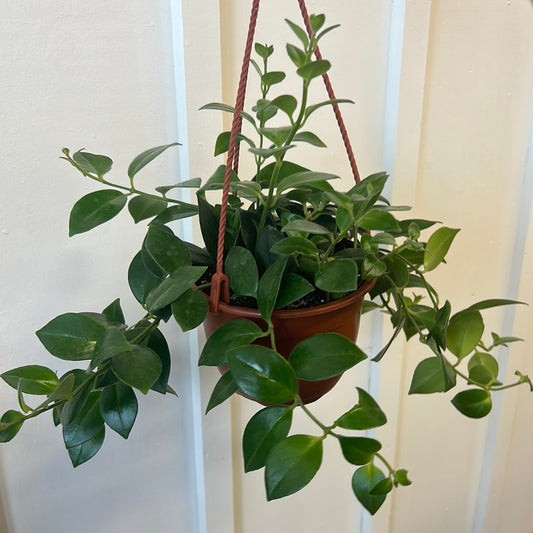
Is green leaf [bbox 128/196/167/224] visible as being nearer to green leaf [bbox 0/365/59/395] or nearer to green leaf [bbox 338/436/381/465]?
green leaf [bbox 0/365/59/395]

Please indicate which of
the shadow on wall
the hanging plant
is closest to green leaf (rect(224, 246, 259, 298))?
the hanging plant

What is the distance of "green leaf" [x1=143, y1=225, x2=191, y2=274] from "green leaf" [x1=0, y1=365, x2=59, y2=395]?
0.60ft

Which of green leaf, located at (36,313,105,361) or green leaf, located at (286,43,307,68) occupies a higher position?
green leaf, located at (286,43,307,68)

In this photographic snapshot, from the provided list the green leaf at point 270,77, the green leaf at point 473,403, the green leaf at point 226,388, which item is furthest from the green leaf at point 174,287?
Result: the green leaf at point 473,403

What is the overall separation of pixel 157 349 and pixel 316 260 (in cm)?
19

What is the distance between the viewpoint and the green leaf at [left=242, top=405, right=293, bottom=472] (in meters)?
0.51

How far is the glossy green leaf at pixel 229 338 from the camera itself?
0.54 m

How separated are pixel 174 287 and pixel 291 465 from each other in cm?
19

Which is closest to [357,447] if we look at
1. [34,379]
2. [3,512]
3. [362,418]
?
[362,418]

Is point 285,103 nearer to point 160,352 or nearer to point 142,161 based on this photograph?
point 142,161

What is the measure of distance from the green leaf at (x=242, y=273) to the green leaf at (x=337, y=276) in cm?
6

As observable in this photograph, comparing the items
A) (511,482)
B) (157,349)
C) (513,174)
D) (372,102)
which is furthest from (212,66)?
(511,482)

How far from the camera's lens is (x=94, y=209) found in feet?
1.96

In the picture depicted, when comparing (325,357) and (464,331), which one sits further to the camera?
(464,331)
